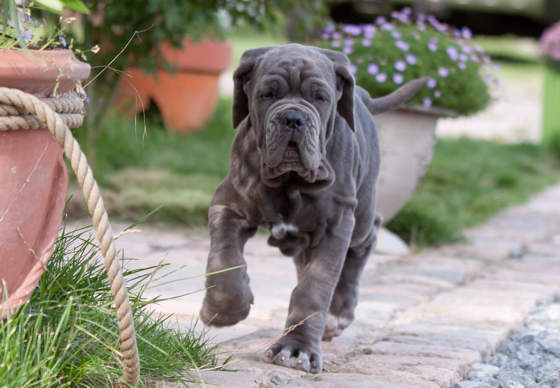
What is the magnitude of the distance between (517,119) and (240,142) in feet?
37.1

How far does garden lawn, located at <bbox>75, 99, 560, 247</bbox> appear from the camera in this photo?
17.3 feet

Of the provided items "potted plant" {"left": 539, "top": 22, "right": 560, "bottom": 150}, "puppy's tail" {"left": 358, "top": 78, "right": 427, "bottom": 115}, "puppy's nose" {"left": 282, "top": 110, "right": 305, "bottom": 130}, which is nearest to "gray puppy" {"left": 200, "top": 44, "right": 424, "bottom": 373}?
"puppy's nose" {"left": 282, "top": 110, "right": 305, "bottom": 130}

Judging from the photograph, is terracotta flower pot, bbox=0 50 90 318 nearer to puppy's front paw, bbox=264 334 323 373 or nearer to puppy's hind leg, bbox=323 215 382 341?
puppy's front paw, bbox=264 334 323 373

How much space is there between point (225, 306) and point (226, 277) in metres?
0.09

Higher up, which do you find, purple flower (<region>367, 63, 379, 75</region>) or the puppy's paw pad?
the puppy's paw pad

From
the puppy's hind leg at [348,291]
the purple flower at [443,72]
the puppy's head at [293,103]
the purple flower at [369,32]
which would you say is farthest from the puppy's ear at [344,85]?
the purple flower at [369,32]

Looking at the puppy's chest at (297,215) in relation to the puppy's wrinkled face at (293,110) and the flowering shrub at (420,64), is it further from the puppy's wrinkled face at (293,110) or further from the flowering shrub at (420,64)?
the flowering shrub at (420,64)

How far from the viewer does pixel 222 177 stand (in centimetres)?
629

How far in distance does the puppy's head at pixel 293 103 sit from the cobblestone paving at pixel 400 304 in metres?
0.48

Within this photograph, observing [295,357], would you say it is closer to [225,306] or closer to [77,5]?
[225,306]

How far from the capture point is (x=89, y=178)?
171 centimetres

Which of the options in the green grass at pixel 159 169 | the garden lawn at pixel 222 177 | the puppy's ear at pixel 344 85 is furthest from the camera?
the garden lawn at pixel 222 177

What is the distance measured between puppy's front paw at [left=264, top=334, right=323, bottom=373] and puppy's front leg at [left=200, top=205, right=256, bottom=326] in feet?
0.52

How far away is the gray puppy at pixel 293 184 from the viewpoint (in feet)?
7.99
